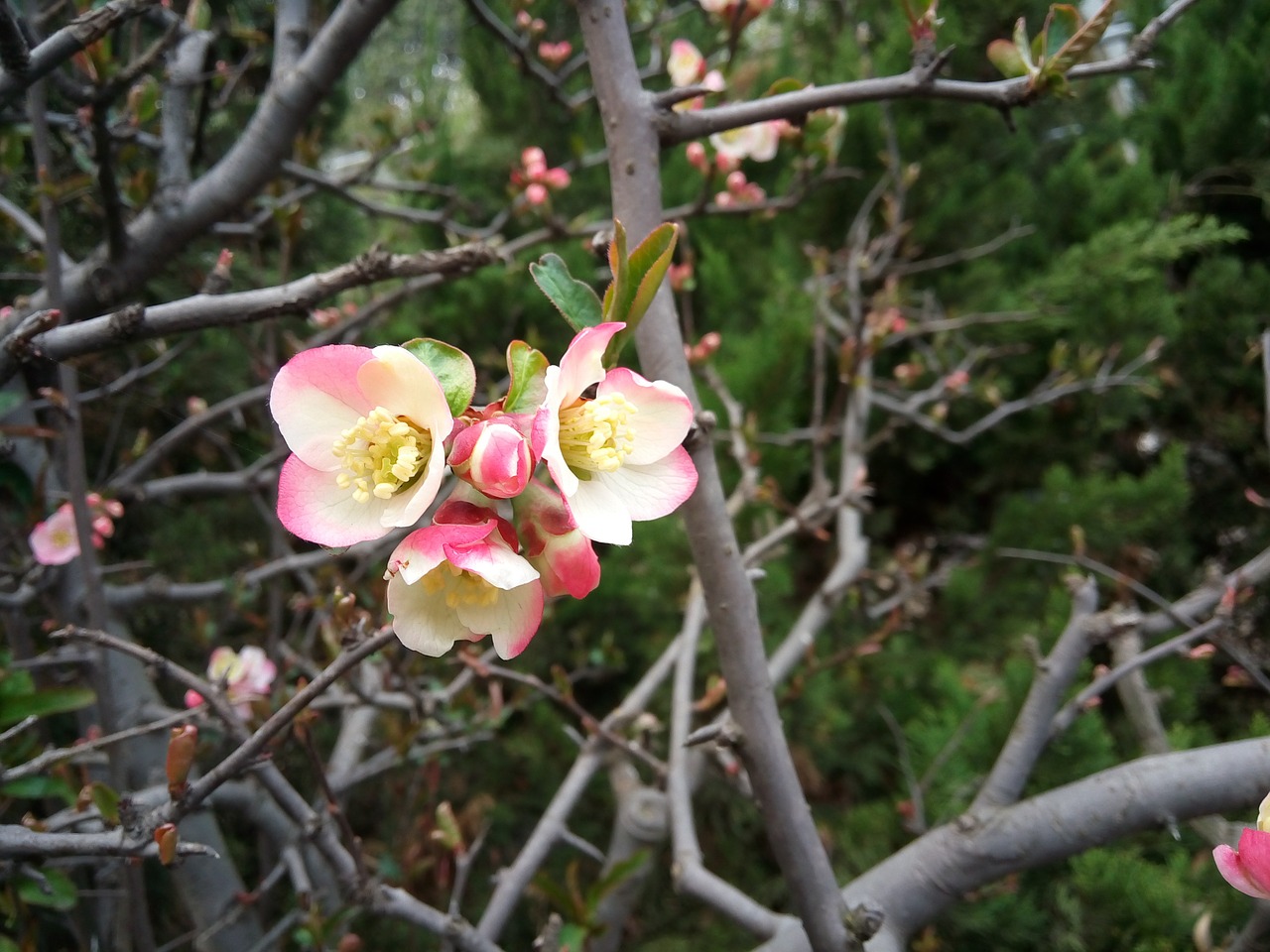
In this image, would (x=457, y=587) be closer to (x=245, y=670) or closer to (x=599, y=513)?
(x=599, y=513)

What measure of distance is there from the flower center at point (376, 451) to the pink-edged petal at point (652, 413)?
121mm

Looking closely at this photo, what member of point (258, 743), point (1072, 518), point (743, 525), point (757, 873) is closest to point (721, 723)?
point (258, 743)

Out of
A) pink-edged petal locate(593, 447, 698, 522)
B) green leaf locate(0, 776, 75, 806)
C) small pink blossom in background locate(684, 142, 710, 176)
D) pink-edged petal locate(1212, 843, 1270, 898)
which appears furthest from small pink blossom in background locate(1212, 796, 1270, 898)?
green leaf locate(0, 776, 75, 806)

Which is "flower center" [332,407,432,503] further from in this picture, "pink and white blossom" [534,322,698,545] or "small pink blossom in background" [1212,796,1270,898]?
"small pink blossom in background" [1212,796,1270,898]

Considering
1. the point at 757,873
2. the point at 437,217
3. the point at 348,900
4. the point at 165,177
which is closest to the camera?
the point at 348,900

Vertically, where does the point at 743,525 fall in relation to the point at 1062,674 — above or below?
below

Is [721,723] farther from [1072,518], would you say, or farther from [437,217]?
[1072,518]

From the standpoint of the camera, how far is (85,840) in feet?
1.70

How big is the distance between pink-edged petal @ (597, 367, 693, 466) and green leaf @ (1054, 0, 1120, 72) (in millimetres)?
479

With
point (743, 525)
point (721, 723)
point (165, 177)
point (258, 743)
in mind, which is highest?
point (165, 177)

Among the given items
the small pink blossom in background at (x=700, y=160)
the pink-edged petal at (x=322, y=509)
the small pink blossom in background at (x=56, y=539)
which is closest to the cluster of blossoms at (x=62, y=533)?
the small pink blossom in background at (x=56, y=539)

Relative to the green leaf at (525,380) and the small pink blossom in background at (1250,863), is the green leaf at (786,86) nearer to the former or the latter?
the green leaf at (525,380)

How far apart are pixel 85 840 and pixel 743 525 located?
159 cm

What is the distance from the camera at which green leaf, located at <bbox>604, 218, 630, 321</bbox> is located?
0.44m
